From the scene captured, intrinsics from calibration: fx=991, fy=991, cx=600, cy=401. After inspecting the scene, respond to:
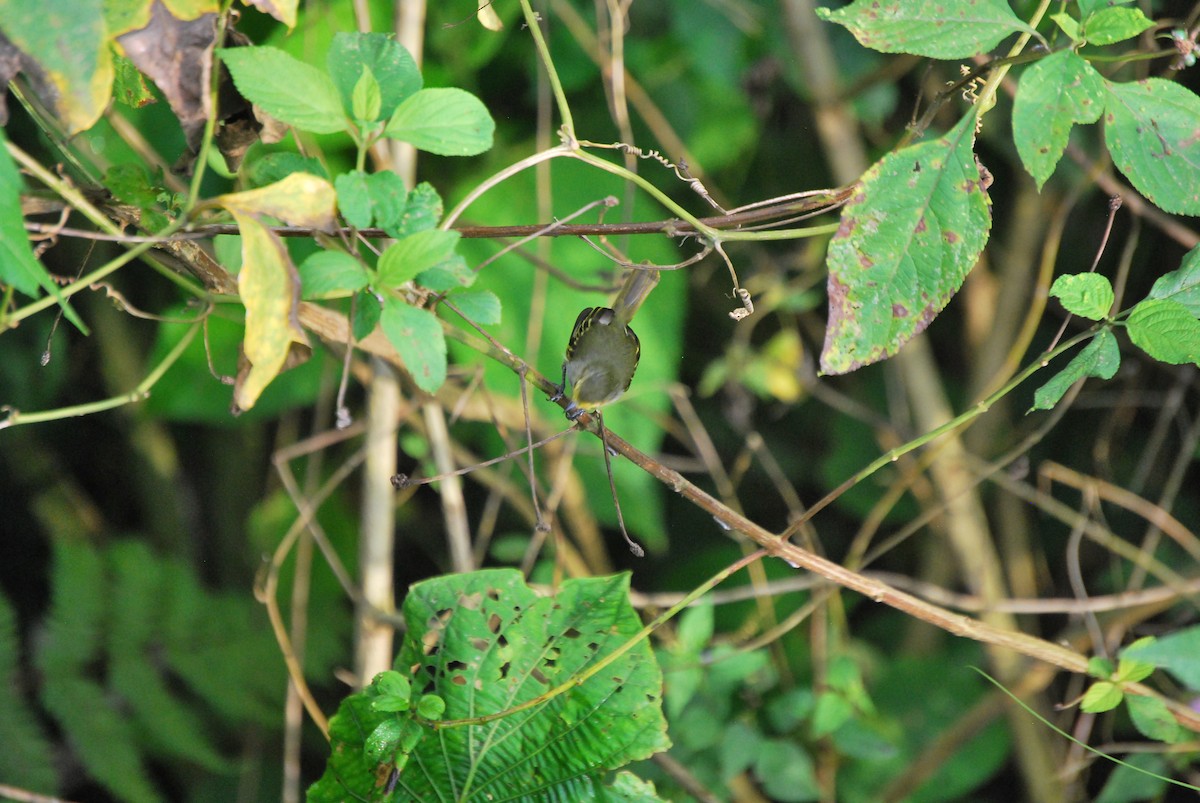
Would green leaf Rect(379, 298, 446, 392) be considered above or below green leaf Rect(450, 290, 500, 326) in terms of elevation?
above

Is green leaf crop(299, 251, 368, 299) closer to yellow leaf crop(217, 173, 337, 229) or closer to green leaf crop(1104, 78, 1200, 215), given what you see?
yellow leaf crop(217, 173, 337, 229)

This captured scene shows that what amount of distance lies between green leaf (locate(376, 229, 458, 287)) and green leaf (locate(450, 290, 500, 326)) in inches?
3.2

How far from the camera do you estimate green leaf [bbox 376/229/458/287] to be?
635 mm

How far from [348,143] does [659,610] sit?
38.7 inches

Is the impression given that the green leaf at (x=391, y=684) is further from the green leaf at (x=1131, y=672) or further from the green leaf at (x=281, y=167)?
the green leaf at (x=1131, y=672)

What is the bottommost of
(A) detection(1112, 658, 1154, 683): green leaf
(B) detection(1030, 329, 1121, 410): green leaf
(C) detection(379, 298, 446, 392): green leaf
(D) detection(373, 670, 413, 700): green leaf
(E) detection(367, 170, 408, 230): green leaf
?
(A) detection(1112, 658, 1154, 683): green leaf

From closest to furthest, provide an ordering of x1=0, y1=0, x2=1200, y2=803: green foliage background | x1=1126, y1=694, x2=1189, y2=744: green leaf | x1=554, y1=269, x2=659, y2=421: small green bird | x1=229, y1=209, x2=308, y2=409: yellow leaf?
1. x1=229, y1=209, x2=308, y2=409: yellow leaf
2. x1=1126, y1=694, x2=1189, y2=744: green leaf
3. x1=554, y1=269, x2=659, y2=421: small green bird
4. x1=0, y1=0, x2=1200, y2=803: green foliage background

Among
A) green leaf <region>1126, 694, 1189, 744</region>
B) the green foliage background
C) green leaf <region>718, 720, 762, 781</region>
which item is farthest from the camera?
the green foliage background

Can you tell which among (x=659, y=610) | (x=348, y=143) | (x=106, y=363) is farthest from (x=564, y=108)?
(x=106, y=363)

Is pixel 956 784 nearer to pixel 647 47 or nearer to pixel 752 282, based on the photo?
pixel 752 282

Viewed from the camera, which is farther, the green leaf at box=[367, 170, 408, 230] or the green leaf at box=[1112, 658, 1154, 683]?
the green leaf at box=[1112, 658, 1154, 683]

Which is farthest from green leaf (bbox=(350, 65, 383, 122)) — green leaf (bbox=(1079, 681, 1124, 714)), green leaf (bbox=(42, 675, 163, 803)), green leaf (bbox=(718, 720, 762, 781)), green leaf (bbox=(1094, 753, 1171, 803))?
green leaf (bbox=(42, 675, 163, 803))

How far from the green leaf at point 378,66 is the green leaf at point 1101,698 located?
2.57 feet

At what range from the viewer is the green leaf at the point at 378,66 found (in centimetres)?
71
